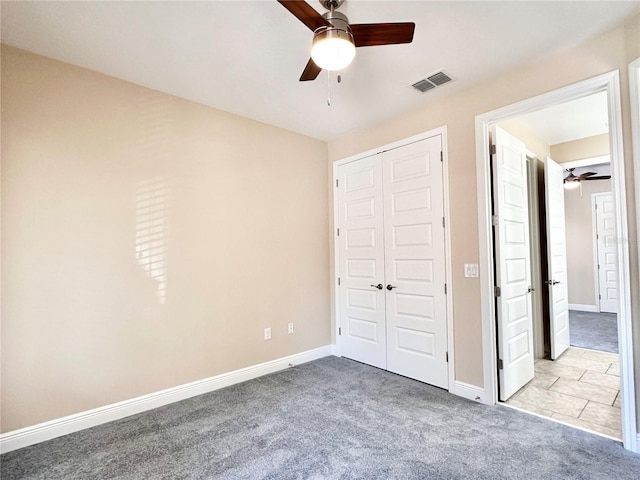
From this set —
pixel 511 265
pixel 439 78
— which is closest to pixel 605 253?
pixel 511 265

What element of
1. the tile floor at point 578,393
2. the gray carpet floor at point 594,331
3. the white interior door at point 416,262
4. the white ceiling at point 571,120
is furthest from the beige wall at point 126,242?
the gray carpet floor at point 594,331

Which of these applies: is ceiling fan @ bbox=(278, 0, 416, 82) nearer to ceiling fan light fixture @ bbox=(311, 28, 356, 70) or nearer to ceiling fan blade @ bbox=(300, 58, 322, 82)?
ceiling fan light fixture @ bbox=(311, 28, 356, 70)

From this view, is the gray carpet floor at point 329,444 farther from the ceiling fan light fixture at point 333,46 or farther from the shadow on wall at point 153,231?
the ceiling fan light fixture at point 333,46

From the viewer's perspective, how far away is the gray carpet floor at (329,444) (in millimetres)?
1871

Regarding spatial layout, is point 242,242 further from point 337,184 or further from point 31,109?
point 31,109

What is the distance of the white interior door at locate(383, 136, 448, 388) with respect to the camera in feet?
9.93

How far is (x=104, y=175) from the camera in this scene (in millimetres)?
2541

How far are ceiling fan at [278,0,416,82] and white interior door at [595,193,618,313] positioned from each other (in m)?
7.05

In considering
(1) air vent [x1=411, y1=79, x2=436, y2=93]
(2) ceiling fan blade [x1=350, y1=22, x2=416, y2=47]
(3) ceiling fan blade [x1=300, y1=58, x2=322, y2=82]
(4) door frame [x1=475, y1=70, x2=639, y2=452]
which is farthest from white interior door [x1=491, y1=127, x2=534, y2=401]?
(3) ceiling fan blade [x1=300, y1=58, x2=322, y2=82]

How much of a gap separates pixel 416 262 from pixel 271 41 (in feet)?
7.69

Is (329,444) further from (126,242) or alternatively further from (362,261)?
(126,242)

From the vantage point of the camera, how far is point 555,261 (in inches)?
147

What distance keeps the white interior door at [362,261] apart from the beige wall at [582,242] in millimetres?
5645

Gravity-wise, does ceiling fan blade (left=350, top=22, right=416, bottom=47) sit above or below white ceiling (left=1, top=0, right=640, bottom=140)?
below
